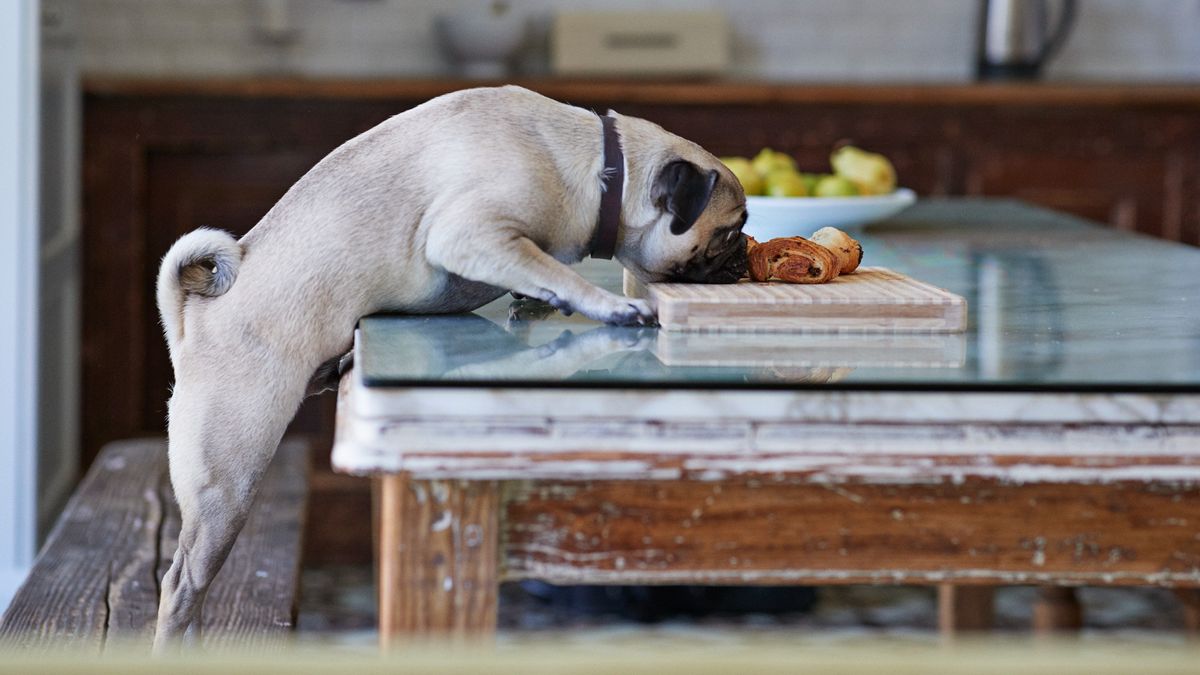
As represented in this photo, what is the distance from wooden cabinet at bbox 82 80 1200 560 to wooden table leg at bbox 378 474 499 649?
2.83m

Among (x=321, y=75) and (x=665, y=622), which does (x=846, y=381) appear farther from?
(x=321, y=75)

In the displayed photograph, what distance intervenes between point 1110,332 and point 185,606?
86 cm

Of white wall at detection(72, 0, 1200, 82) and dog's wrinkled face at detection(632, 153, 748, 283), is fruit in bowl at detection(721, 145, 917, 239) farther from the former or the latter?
white wall at detection(72, 0, 1200, 82)

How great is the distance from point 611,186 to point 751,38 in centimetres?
329

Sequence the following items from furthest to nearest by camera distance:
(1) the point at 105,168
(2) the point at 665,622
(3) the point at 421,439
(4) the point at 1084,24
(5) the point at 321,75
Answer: (4) the point at 1084,24 < (5) the point at 321,75 < (1) the point at 105,168 < (2) the point at 665,622 < (3) the point at 421,439

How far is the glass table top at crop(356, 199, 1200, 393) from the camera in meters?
1.03

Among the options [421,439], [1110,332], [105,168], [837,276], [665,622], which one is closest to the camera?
[421,439]

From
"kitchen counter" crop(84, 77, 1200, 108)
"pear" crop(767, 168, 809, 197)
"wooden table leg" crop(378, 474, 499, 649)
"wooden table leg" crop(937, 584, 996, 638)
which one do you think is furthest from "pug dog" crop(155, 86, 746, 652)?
"kitchen counter" crop(84, 77, 1200, 108)

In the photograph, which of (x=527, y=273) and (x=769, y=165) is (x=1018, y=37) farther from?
(x=527, y=273)

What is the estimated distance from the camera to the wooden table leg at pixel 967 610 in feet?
8.66

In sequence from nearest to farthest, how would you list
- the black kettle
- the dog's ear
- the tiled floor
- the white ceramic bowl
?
the dog's ear → the white ceramic bowl → the tiled floor → the black kettle

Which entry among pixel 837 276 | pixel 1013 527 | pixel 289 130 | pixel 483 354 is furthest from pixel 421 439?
pixel 289 130

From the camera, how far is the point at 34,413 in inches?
122

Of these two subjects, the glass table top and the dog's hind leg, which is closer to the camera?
the glass table top
